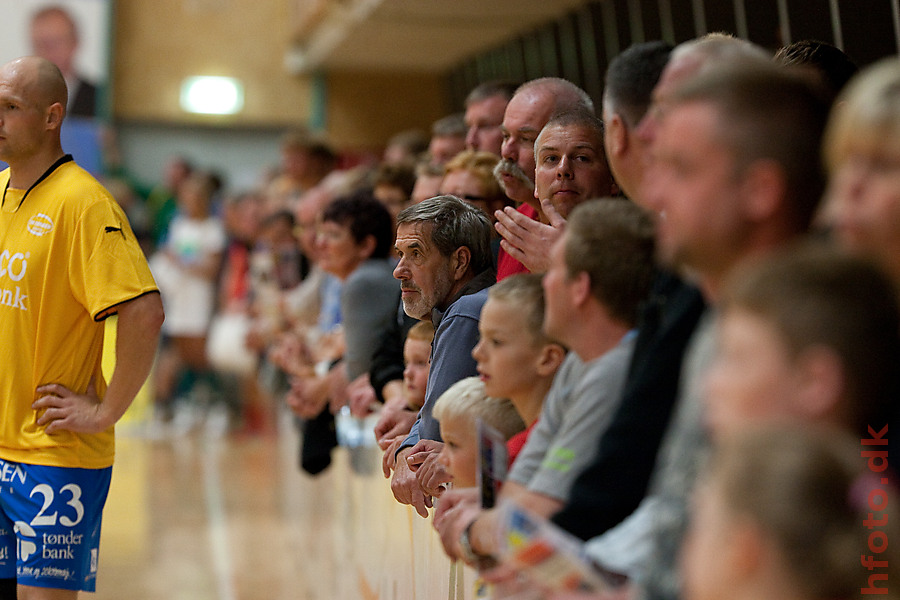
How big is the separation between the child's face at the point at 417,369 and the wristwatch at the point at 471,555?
1385 millimetres

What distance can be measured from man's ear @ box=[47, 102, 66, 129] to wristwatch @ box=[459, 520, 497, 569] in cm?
202

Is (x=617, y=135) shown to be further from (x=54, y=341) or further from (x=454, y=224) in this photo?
(x=54, y=341)

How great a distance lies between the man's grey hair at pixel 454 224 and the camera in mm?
3059

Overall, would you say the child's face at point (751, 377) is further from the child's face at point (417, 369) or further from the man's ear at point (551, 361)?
the child's face at point (417, 369)

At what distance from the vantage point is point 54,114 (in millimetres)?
3209

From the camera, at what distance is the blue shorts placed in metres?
Result: 3.03

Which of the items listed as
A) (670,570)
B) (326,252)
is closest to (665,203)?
(670,570)

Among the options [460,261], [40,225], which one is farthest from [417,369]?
[40,225]

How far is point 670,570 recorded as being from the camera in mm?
1454

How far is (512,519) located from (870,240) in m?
0.66

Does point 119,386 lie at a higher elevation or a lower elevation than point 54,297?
lower

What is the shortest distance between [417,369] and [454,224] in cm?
57

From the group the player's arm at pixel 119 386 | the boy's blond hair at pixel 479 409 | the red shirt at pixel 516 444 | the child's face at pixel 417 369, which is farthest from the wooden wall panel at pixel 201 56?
the red shirt at pixel 516 444

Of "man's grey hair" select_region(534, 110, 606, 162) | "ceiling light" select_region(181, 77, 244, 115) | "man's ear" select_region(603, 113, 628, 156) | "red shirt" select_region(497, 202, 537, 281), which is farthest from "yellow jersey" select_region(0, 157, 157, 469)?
"ceiling light" select_region(181, 77, 244, 115)
